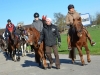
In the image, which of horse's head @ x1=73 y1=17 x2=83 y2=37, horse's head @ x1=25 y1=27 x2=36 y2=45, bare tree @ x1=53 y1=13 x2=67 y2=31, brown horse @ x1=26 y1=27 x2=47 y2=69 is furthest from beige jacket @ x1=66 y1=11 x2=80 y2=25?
bare tree @ x1=53 y1=13 x2=67 y2=31

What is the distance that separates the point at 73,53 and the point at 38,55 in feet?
6.07

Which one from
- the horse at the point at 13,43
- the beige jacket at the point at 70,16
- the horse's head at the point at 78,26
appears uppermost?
the beige jacket at the point at 70,16

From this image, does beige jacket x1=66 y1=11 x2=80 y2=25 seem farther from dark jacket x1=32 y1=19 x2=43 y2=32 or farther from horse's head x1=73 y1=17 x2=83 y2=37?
dark jacket x1=32 y1=19 x2=43 y2=32

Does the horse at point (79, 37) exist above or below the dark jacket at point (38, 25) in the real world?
below

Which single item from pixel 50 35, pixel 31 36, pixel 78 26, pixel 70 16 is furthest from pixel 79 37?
pixel 31 36

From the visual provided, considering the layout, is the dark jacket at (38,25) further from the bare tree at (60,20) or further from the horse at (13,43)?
the bare tree at (60,20)

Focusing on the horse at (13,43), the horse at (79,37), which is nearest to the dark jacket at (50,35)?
the horse at (79,37)

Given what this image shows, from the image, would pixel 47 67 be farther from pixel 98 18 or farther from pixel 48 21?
pixel 98 18

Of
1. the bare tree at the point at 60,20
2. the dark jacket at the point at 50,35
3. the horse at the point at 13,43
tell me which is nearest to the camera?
the dark jacket at the point at 50,35

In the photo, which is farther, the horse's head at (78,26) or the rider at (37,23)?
the rider at (37,23)

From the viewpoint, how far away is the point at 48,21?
39.8 feet

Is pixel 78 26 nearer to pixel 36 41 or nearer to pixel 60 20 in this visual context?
pixel 36 41

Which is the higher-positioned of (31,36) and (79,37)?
(31,36)

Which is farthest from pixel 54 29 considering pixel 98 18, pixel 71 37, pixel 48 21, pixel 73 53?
pixel 98 18
